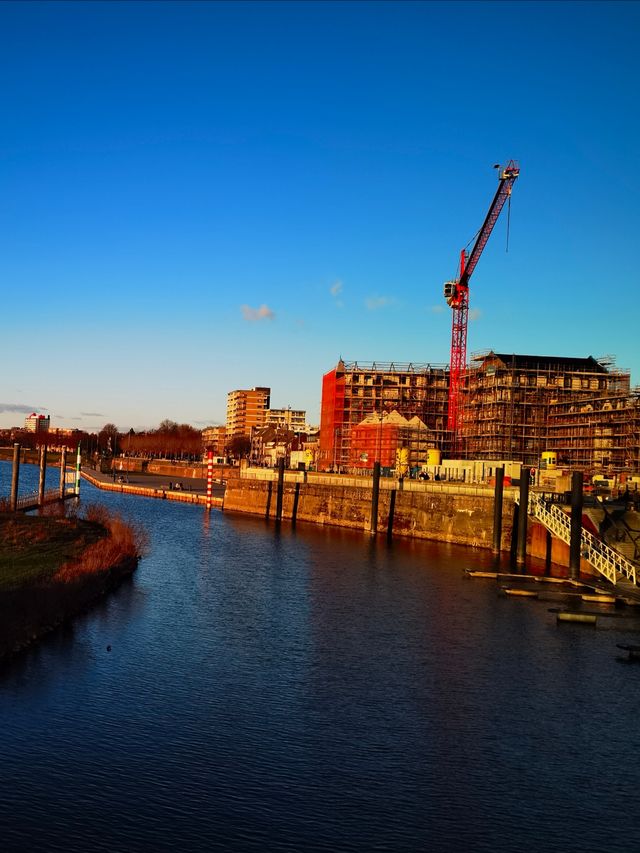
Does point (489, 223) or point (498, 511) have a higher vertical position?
point (489, 223)

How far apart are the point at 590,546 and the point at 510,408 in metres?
69.3

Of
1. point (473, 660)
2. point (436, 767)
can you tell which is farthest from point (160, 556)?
point (436, 767)

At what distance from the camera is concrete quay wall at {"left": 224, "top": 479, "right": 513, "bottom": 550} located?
80.6 meters

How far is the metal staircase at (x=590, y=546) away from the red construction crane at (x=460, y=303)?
69965 millimetres

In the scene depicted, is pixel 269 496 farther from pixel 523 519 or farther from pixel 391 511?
pixel 523 519

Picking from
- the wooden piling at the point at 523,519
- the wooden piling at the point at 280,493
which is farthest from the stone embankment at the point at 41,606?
the wooden piling at the point at 280,493

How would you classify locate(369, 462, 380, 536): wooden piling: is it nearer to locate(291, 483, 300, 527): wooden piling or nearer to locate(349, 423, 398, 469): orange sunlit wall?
locate(291, 483, 300, 527): wooden piling

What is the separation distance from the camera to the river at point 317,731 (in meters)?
20.5

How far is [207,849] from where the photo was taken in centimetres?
1919

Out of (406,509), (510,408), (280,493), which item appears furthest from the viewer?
(510,408)

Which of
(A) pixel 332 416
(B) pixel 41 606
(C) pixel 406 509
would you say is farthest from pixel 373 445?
(B) pixel 41 606

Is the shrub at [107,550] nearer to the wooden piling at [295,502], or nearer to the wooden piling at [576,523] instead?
the wooden piling at [576,523]

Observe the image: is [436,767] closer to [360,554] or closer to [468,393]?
[360,554]

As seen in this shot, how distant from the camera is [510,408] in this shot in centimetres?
12694
